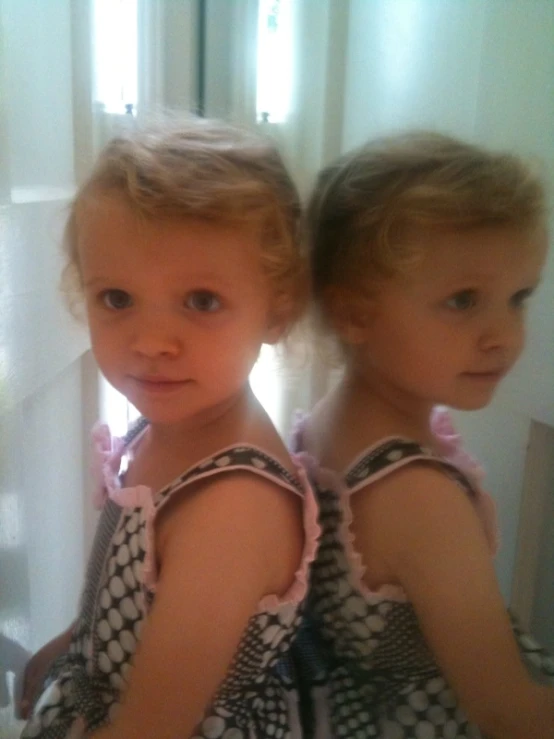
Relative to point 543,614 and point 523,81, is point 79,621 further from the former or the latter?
point 523,81

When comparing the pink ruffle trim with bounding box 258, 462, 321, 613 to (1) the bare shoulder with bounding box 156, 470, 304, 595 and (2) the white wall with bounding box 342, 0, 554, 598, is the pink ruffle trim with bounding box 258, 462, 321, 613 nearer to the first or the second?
(1) the bare shoulder with bounding box 156, 470, 304, 595

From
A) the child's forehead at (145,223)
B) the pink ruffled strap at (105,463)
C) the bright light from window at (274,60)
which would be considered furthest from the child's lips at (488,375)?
the bright light from window at (274,60)

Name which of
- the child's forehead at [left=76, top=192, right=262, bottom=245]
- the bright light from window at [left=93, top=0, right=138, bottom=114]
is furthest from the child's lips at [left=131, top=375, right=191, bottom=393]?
the bright light from window at [left=93, top=0, right=138, bottom=114]

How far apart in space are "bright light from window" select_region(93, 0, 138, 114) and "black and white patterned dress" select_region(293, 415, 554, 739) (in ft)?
1.80

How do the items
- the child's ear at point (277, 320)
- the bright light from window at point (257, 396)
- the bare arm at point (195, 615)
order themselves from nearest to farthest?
1. the bare arm at point (195, 615)
2. the child's ear at point (277, 320)
3. the bright light from window at point (257, 396)

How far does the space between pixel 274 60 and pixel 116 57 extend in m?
0.20

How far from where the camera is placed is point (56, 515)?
0.81 m

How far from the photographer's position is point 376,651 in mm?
590

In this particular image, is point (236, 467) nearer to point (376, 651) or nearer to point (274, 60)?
point (376, 651)

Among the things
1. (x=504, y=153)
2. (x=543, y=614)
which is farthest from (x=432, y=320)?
(x=543, y=614)

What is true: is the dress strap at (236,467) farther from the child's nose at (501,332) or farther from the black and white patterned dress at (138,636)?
the child's nose at (501,332)

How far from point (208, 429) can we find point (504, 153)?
13.9 inches

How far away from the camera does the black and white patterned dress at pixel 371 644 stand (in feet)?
1.85

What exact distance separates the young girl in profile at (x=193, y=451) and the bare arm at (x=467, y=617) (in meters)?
0.09
